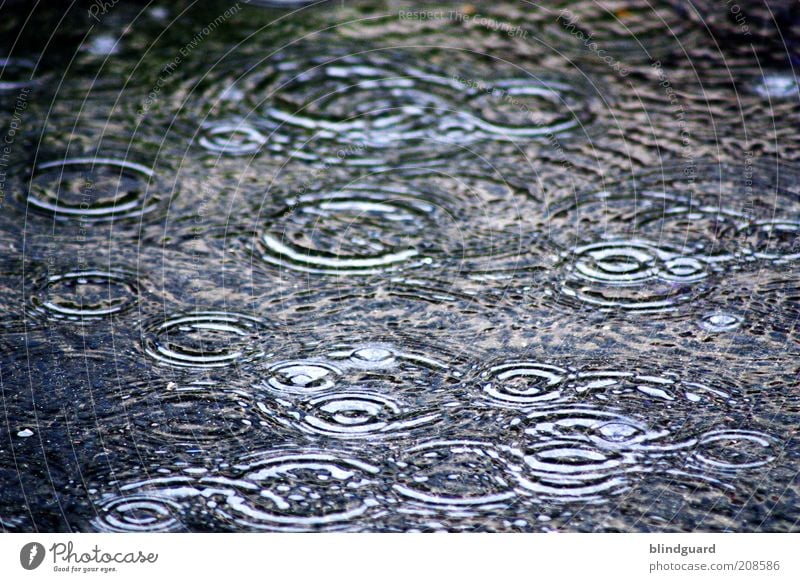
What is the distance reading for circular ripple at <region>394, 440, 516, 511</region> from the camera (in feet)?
4.91

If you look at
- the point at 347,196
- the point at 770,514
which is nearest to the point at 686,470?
the point at 770,514

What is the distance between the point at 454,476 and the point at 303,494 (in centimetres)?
23

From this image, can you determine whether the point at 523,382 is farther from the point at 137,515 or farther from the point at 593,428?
the point at 137,515

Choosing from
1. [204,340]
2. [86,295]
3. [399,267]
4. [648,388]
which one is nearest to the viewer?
[648,388]

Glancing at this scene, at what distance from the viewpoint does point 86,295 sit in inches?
79.4

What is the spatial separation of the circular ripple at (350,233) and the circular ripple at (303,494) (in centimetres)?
63

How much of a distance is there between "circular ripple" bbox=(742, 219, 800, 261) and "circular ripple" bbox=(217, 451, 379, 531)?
42.2 inches

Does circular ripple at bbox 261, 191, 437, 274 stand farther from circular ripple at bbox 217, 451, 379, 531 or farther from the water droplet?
the water droplet

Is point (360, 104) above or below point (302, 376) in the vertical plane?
above

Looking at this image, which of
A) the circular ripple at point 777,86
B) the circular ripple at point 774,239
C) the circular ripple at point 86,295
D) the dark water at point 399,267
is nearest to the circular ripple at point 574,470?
the dark water at point 399,267

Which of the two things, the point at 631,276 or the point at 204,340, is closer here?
the point at 204,340

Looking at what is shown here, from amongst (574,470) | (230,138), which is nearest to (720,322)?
(574,470)

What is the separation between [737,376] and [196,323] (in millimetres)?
1014

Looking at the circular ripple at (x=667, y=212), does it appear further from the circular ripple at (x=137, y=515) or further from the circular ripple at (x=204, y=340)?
the circular ripple at (x=137, y=515)
